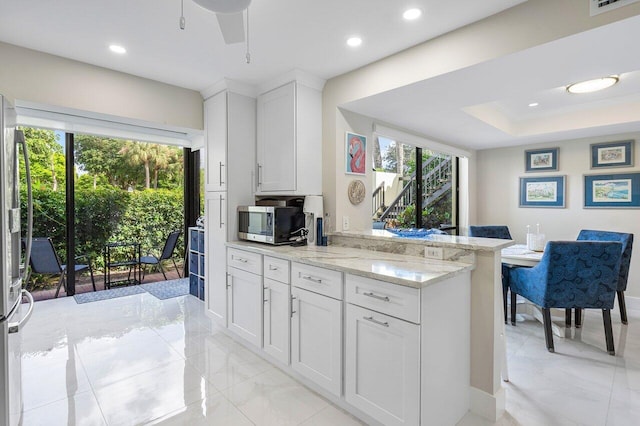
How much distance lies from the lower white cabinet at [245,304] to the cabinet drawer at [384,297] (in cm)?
103

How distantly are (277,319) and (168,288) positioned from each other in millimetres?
2988

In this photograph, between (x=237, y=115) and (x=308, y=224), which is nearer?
(x=308, y=224)

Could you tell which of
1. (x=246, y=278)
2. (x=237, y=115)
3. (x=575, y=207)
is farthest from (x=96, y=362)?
(x=575, y=207)

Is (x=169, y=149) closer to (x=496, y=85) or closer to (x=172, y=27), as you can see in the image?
(x=172, y=27)

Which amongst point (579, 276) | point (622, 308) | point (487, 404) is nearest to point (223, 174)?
point (487, 404)

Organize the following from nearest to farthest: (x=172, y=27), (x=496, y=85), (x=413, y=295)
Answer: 1. (x=413, y=295)
2. (x=172, y=27)
3. (x=496, y=85)

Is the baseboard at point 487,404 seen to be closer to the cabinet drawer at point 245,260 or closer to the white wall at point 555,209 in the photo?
the cabinet drawer at point 245,260

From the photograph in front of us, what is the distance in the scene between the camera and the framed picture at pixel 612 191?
3994mm

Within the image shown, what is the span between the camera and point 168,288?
474 centimetres

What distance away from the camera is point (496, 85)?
8.16 feet

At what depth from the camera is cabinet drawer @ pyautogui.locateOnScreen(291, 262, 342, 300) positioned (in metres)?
2.04

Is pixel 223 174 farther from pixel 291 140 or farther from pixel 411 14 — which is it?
pixel 411 14

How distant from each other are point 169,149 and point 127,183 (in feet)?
2.95

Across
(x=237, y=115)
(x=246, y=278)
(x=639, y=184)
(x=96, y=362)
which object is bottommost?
(x=96, y=362)
